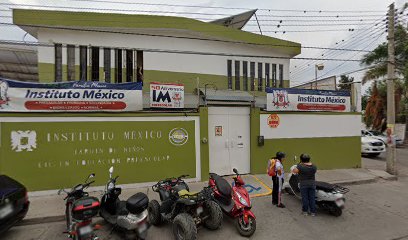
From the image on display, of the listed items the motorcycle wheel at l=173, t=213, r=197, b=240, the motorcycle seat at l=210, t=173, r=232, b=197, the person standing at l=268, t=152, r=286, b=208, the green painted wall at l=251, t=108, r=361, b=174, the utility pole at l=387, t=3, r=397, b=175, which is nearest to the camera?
the motorcycle wheel at l=173, t=213, r=197, b=240

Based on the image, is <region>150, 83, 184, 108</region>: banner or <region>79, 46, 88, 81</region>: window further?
<region>79, 46, 88, 81</region>: window

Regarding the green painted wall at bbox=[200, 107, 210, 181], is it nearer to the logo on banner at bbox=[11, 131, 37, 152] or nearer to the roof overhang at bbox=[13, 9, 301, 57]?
the logo on banner at bbox=[11, 131, 37, 152]

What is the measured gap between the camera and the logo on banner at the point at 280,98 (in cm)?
866

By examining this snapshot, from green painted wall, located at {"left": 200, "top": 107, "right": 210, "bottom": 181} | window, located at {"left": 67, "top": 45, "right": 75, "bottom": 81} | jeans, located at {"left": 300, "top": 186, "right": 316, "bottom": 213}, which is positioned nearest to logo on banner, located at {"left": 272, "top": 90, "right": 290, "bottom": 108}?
green painted wall, located at {"left": 200, "top": 107, "right": 210, "bottom": 181}

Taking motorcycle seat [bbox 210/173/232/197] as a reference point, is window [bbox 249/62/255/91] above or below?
above

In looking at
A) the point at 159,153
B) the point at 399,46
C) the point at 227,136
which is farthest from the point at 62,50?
the point at 399,46

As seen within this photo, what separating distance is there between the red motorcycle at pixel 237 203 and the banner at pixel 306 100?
4.62 metres

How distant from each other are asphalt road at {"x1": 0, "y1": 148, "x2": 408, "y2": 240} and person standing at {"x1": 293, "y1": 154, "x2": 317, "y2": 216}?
0.23 meters

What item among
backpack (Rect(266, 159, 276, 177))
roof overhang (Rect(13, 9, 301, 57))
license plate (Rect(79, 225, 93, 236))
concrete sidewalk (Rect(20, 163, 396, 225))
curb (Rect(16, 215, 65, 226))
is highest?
roof overhang (Rect(13, 9, 301, 57))

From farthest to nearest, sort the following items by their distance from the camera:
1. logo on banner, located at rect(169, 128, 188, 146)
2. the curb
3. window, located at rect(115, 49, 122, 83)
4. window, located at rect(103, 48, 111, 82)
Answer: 1. window, located at rect(115, 49, 122, 83)
2. window, located at rect(103, 48, 111, 82)
3. logo on banner, located at rect(169, 128, 188, 146)
4. the curb

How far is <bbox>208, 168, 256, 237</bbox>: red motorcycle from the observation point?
14.5 feet

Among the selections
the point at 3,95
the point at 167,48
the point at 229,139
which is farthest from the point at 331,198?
the point at 167,48

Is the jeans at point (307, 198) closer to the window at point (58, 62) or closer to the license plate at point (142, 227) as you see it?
the license plate at point (142, 227)

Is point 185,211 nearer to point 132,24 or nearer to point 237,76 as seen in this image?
point 132,24
